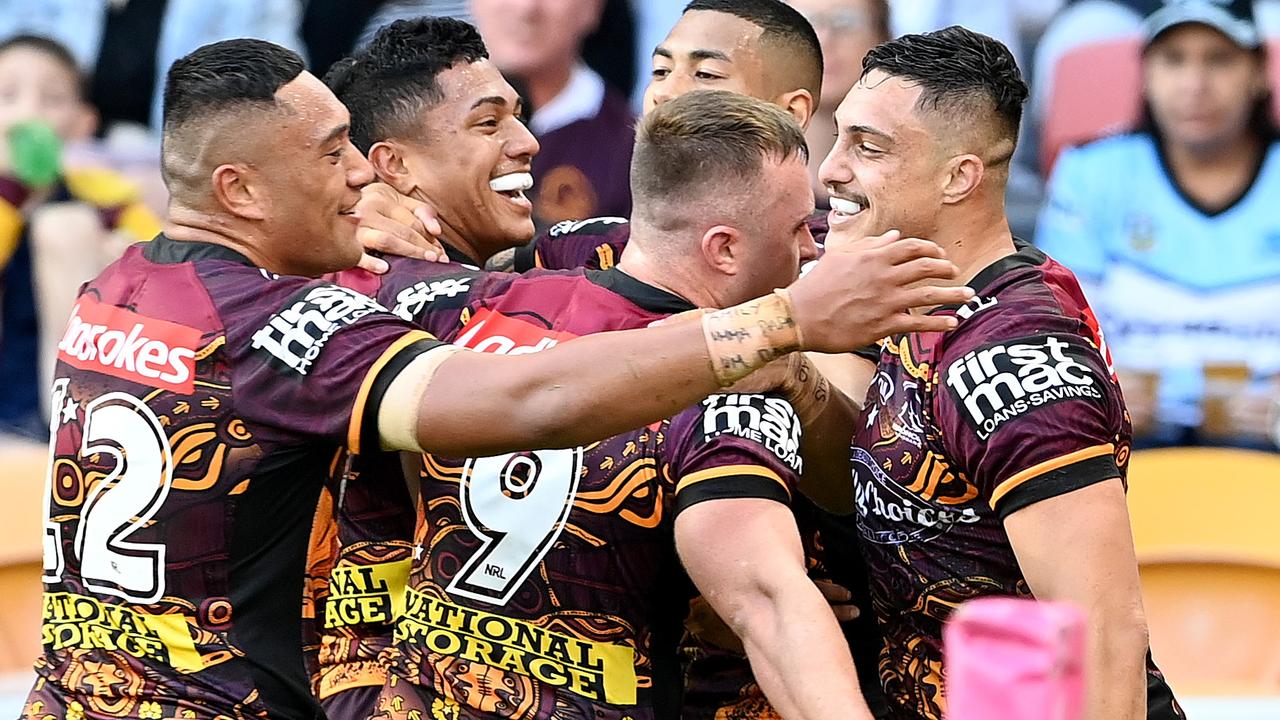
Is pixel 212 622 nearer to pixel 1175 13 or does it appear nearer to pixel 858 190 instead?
pixel 858 190

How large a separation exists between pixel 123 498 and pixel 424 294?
3.75 ft

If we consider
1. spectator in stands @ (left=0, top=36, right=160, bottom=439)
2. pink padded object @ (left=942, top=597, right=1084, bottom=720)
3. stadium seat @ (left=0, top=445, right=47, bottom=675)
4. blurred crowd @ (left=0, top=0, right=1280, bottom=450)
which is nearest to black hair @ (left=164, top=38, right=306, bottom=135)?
pink padded object @ (left=942, top=597, right=1084, bottom=720)

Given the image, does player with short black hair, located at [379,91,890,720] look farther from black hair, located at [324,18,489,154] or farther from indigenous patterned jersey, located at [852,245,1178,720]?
black hair, located at [324,18,489,154]

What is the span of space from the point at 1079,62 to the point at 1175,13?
518mm

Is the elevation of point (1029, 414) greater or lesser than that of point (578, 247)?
lesser

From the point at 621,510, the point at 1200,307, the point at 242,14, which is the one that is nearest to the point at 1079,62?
the point at 1200,307

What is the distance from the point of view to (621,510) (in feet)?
14.1

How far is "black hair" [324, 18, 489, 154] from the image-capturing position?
5.68m

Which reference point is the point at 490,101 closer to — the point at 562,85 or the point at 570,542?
the point at 570,542

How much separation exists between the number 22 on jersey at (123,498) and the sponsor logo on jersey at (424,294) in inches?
38.5

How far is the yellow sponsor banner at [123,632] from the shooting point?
411 cm

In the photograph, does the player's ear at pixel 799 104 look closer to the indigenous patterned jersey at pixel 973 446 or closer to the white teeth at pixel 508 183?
the white teeth at pixel 508 183

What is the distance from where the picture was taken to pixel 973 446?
409 centimetres

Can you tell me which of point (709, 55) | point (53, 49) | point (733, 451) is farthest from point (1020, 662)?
point (53, 49)
